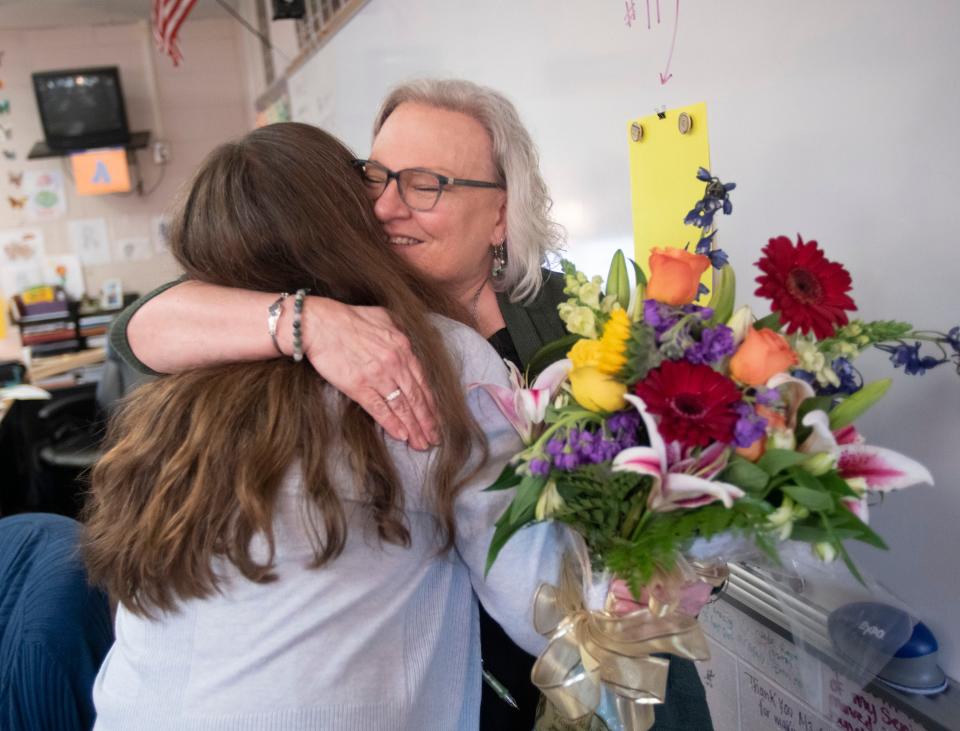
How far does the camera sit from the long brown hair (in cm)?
83

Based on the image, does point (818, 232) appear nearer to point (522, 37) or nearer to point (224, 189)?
point (224, 189)

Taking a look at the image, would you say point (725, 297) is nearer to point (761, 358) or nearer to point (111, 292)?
point (761, 358)

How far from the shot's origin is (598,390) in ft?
2.33

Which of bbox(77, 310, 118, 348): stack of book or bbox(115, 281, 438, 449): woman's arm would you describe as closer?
bbox(115, 281, 438, 449): woman's arm

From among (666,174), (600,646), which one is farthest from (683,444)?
(666,174)

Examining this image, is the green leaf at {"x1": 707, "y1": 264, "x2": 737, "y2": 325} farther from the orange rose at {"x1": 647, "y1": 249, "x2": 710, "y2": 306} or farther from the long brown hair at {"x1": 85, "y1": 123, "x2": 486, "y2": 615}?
the long brown hair at {"x1": 85, "y1": 123, "x2": 486, "y2": 615}

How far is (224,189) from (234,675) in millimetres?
560

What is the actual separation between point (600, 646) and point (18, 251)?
5723 millimetres

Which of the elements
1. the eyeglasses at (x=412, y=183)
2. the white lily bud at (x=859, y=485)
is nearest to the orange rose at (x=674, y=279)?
the white lily bud at (x=859, y=485)

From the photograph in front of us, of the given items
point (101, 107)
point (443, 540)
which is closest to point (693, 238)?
point (443, 540)

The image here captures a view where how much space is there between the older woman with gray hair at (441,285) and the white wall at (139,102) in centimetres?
451

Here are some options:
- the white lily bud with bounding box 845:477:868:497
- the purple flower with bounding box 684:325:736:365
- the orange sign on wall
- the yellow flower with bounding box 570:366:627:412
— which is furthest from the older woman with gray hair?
the orange sign on wall

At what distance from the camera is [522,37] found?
1.78 m

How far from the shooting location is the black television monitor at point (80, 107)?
16.6 feet
